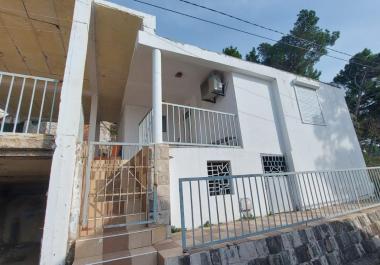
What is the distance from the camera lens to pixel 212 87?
613 cm

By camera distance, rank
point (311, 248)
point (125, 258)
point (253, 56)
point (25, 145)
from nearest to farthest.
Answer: point (125, 258)
point (25, 145)
point (311, 248)
point (253, 56)

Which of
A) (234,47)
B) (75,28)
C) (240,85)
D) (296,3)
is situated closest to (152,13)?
(75,28)

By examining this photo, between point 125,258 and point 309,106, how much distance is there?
23.6ft

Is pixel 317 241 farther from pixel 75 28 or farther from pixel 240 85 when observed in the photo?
pixel 75 28

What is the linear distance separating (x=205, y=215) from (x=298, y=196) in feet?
9.06

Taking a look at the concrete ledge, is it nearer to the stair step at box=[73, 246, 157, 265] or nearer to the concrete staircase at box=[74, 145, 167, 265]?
the concrete staircase at box=[74, 145, 167, 265]

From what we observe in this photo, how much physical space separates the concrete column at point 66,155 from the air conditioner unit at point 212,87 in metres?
3.58

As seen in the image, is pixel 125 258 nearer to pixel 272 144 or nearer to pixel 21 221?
pixel 272 144

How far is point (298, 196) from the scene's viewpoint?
548 cm

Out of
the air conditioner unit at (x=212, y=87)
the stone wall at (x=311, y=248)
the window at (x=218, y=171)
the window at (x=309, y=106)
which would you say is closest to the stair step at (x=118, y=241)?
the stone wall at (x=311, y=248)

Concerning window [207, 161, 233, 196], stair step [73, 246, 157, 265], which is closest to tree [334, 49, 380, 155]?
window [207, 161, 233, 196]

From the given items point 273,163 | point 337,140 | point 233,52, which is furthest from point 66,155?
point 233,52

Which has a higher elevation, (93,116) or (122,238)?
(93,116)

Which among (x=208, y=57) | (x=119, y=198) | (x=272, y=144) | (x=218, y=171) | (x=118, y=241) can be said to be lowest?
(x=118, y=241)
